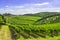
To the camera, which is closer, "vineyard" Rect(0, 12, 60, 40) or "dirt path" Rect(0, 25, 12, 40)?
"vineyard" Rect(0, 12, 60, 40)

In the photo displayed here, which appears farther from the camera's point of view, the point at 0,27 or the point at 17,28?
the point at 0,27

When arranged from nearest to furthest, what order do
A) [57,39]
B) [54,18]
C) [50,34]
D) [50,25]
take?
[57,39], [50,34], [50,25], [54,18]

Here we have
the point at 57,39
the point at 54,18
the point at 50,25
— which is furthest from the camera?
the point at 54,18

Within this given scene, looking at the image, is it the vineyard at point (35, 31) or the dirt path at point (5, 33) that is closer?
the vineyard at point (35, 31)

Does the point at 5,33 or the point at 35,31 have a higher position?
the point at 35,31

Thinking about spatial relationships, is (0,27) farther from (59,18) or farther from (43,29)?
(59,18)

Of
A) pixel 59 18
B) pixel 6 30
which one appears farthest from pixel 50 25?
pixel 6 30

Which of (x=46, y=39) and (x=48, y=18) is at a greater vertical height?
(x=48, y=18)

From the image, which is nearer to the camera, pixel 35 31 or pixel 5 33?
pixel 35 31
